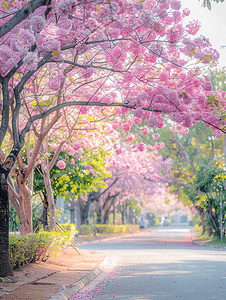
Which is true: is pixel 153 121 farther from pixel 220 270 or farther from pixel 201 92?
pixel 220 270

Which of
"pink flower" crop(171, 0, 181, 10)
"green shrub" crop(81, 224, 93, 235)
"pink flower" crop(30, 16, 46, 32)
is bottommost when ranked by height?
"green shrub" crop(81, 224, 93, 235)

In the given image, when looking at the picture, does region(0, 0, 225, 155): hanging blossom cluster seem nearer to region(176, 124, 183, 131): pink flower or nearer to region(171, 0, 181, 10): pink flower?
region(171, 0, 181, 10): pink flower

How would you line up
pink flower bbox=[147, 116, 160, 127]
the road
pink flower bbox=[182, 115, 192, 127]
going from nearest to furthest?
the road < pink flower bbox=[182, 115, 192, 127] < pink flower bbox=[147, 116, 160, 127]

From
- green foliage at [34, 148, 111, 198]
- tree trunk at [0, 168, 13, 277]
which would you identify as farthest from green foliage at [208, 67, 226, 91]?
tree trunk at [0, 168, 13, 277]

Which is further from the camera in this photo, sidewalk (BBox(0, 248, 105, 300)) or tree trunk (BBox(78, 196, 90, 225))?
tree trunk (BBox(78, 196, 90, 225))

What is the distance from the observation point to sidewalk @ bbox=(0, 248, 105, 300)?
772 cm

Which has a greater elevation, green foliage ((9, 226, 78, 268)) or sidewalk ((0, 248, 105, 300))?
green foliage ((9, 226, 78, 268))

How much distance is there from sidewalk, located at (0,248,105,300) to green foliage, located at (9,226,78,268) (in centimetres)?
21

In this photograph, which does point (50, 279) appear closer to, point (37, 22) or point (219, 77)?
point (37, 22)

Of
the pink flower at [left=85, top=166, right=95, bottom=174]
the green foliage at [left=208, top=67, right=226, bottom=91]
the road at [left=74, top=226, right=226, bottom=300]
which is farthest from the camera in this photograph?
the green foliage at [left=208, top=67, right=226, bottom=91]

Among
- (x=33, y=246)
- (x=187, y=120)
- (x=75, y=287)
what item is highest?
(x=187, y=120)

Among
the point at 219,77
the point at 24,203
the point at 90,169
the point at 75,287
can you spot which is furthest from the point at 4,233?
the point at 219,77

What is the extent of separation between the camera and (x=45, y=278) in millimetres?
10086

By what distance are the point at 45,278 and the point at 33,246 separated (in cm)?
170
